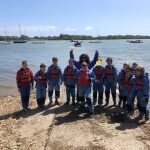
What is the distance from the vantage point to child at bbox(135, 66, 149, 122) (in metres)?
9.91

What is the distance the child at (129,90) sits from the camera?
10.5 m

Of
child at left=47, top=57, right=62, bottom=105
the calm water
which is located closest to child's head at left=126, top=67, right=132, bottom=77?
child at left=47, top=57, right=62, bottom=105

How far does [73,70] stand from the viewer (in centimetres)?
1190

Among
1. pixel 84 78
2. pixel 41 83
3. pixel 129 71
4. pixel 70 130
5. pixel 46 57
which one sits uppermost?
pixel 129 71

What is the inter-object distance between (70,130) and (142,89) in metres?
2.59

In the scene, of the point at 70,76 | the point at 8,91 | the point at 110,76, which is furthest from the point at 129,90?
the point at 8,91

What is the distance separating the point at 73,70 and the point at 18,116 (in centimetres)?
252

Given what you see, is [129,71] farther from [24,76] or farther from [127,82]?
[24,76]

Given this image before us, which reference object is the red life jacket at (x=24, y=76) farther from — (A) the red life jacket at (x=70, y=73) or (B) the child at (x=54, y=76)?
(A) the red life jacket at (x=70, y=73)

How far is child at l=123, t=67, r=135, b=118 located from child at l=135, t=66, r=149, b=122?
8.1 inches

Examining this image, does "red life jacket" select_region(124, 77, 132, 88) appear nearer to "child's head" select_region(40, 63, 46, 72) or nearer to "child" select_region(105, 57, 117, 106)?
"child" select_region(105, 57, 117, 106)

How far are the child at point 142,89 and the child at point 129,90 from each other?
0.68ft

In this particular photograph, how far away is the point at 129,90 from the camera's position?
11344 mm

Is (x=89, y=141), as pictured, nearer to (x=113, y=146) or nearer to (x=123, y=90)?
(x=113, y=146)
